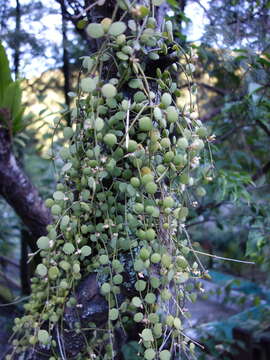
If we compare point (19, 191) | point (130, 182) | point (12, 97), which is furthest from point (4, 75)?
point (130, 182)

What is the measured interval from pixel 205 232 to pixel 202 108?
1052 millimetres

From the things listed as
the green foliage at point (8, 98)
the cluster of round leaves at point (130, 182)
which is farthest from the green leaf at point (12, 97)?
the cluster of round leaves at point (130, 182)

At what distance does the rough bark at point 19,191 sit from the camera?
99cm

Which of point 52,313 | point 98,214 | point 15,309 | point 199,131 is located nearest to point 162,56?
A: point 199,131

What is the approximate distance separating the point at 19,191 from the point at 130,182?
515 millimetres

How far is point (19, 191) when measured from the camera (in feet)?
3.30

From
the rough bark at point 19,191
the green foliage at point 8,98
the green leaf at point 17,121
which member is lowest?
the rough bark at point 19,191

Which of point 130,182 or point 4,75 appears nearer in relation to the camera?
point 130,182

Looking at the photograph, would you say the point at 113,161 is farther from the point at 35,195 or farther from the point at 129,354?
the point at 129,354

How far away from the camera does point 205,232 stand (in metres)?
2.61

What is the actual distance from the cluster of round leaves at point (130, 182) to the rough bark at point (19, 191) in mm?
372

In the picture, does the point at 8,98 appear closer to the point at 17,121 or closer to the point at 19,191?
the point at 17,121

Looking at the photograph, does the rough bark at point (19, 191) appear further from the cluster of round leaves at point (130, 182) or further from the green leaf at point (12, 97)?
the cluster of round leaves at point (130, 182)

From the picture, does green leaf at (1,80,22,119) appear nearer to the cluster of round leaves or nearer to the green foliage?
the green foliage
